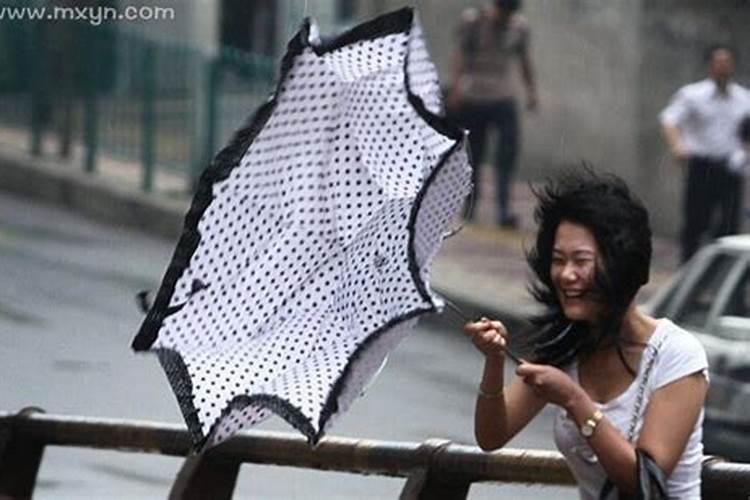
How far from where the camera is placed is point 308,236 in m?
5.38

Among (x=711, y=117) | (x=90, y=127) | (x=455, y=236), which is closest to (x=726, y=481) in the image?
(x=455, y=236)

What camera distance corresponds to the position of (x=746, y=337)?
11.2 metres

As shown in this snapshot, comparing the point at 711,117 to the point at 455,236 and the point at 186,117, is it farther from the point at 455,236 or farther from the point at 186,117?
the point at 186,117

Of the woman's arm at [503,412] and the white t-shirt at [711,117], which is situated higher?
the woman's arm at [503,412]

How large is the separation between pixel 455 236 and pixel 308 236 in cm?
1231

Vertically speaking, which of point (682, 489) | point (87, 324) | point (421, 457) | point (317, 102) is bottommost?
point (87, 324)

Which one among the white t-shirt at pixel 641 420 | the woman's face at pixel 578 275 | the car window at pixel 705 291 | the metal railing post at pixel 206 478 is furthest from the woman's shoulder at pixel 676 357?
the car window at pixel 705 291

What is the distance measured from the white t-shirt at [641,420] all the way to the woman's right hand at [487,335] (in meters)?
0.24

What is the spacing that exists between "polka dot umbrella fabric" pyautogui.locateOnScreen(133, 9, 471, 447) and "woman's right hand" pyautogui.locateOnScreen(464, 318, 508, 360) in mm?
276

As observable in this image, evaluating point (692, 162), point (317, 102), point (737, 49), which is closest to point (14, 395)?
point (692, 162)

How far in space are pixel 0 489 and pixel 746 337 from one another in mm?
3843

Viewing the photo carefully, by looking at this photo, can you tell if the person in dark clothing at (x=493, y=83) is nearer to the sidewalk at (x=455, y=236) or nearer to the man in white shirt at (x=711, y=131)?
the sidewalk at (x=455, y=236)

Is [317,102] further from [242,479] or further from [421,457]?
[242,479]

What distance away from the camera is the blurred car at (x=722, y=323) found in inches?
420
